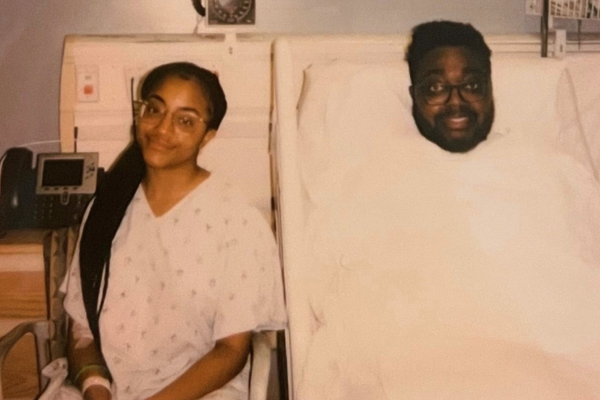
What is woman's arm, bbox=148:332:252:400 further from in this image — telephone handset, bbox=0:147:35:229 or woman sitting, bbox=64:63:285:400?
telephone handset, bbox=0:147:35:229

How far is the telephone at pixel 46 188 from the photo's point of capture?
157cm

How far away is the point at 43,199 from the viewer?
5.22ft

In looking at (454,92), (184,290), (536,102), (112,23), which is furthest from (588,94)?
(112,23)

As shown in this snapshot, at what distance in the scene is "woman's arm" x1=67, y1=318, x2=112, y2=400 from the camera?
51.5 inches

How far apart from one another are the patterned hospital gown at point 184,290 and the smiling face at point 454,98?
0.48 meters

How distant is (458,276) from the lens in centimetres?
132

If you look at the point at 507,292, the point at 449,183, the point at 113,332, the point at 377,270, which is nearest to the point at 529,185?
the point at 449,183

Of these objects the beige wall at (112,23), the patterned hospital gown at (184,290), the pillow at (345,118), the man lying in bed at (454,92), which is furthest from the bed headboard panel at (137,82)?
the man lying in bed at (454,92)

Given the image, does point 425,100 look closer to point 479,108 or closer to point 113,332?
point 479,108

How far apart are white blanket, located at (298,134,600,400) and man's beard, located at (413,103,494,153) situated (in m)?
0.02

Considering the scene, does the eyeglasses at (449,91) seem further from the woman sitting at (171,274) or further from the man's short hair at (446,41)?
the woman sitting at (171,274)

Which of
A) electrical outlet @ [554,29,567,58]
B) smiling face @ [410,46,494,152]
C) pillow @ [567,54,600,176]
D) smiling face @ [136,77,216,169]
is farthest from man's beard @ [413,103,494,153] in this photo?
smiling face @ [136,77,216,169]

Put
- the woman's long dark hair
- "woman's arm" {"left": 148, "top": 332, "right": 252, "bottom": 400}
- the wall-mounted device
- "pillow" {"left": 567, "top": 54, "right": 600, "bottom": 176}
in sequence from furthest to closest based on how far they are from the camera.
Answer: the wall-mounted device < "pillow" {"left": 567, "top": 54, "right": 600, "bottom": 176} < the woman's long dark hair < "woman's arm" {"left": 148, "top": 332, "right": 252, "bottom": 400}

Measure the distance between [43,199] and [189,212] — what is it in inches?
17.4
